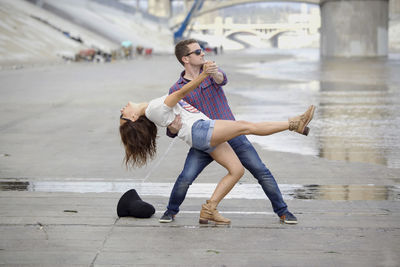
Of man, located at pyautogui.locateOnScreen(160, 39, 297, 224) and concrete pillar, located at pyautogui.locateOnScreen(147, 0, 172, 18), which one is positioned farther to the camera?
concrete pillar, located at pyautogui.locateOnScreen(147, 0, 172, 18)

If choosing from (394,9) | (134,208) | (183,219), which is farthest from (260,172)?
(394,9)

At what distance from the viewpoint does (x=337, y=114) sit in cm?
1432

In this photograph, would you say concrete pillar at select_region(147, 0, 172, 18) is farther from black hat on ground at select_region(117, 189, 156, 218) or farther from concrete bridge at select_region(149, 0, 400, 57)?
black hat on ground at select_region(117, 189, 156, 218)

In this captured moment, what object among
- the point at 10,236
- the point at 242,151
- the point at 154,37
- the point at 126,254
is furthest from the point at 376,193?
the point at 154,37

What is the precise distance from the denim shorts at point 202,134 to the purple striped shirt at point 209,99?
27 cm

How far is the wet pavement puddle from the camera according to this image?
6.68 metres

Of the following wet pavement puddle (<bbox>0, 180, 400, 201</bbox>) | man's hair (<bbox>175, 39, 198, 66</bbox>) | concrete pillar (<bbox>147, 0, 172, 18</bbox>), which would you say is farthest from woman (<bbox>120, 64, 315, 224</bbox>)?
concrete pillar (<bbox>147, 0, 172, 18</bbox>)

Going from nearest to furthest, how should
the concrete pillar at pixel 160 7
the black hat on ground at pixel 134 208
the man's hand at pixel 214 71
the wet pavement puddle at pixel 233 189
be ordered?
the man's hand at pixel 214 71 → the black hat on ground at pixel 134 208 → the wet pavement puddle at pixel 233 189 → the concrete pillar at pixel 160 7

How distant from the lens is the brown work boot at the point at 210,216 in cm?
552

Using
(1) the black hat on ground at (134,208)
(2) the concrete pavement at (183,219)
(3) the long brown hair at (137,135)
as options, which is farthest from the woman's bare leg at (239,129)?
(1) the black hat on ground at (134,208)

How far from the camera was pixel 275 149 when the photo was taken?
9.98 metres

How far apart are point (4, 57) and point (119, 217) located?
37.3m

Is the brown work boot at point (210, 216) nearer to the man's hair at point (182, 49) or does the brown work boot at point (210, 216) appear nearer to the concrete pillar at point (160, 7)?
the man's hair at point (182, 49)

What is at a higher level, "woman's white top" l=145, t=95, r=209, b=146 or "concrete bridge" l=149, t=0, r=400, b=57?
"concrete bridge" l=149, t=0, r=400, b=57
